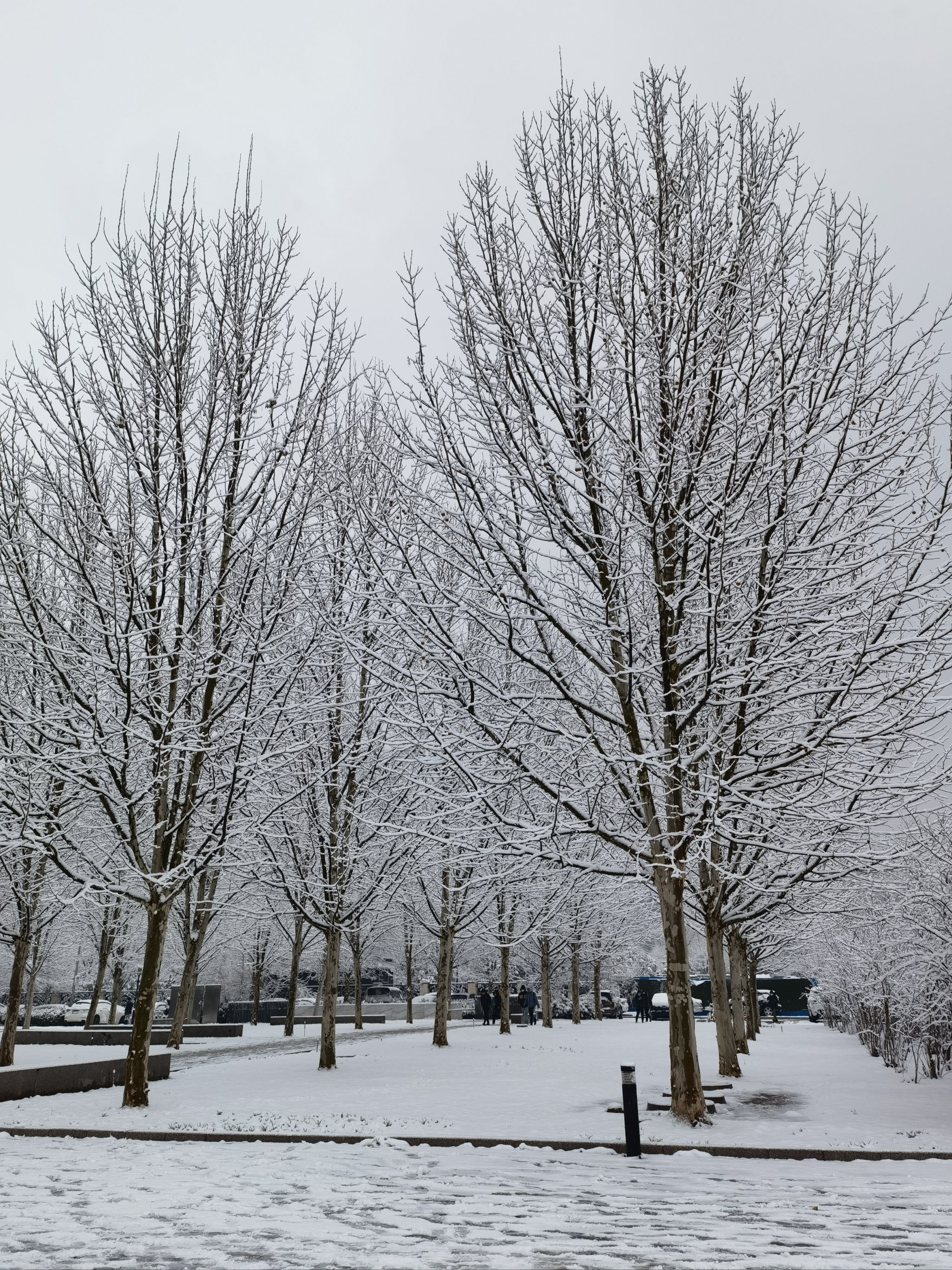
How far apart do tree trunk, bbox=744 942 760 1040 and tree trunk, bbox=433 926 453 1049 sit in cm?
922

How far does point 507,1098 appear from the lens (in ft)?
38.7

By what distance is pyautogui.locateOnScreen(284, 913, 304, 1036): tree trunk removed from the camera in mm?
25094

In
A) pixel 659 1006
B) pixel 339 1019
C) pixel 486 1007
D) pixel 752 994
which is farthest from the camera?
pixel 659 1006

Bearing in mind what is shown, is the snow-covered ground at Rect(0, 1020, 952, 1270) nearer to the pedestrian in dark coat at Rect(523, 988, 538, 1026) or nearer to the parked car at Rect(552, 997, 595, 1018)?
the pedestrian in dark coat at Rect(523, 988, 538, 1026)

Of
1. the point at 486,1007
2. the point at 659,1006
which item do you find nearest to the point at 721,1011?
the point at 486,1007

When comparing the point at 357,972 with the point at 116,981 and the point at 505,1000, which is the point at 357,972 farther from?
the point at 116,981

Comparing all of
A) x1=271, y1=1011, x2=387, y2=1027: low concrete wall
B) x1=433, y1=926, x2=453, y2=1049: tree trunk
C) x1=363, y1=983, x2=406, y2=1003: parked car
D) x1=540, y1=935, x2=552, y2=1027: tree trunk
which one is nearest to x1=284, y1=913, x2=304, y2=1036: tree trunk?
x1=433, y1=926, x2=453, y2=1049: tree trunk

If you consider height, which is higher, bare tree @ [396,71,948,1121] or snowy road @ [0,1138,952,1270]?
bare tree @ [396,71,948,1121]

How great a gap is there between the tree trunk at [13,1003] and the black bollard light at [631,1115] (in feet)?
41.0

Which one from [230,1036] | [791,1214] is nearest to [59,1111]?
[791,1214]

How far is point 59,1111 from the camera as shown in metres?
10.9

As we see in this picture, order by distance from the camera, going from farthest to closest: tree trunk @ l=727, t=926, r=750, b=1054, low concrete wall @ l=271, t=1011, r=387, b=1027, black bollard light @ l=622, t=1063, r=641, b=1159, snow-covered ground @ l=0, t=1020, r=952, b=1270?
low concrete wall @ l=271, t=1011, r=387, b=1027 < tree trunk @ l=727, t=926, r=750, b=1054 < black bollard light @ l=622, t=1063, r=641, b=1159 < snow-covered ground @ l=0, t=1020, r=952, b=1270

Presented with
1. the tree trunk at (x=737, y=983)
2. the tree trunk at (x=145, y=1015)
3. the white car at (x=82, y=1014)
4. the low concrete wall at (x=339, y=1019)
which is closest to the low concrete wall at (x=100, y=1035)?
the low concrete wall at (x=339, y=1019)

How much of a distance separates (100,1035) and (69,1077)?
494 inches
